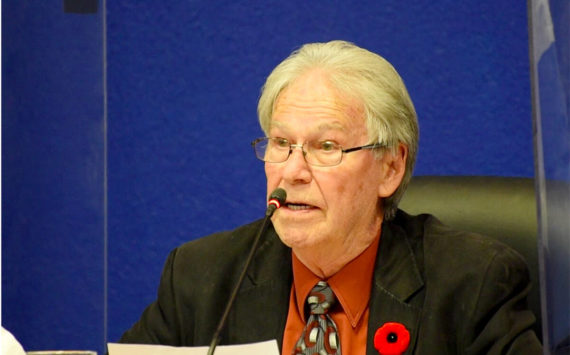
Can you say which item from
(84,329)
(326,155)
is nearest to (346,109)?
(326,155)

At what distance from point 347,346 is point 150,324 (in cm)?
40

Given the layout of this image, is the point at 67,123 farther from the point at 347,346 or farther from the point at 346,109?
the point at 347,346

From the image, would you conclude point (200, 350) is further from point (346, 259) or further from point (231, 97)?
point (231, 97)

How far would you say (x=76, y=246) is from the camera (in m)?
1.84

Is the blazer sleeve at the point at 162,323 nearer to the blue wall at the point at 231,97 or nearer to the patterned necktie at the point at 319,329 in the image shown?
the patterned necktie at the point at 319,329

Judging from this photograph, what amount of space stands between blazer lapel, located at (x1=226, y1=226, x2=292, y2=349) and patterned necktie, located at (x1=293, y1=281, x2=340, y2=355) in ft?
0.19

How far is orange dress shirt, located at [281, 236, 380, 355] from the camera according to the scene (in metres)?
1.45

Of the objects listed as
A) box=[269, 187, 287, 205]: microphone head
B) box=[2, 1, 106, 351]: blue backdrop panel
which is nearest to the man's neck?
box=[269, 187, 287, 205]: microphone head

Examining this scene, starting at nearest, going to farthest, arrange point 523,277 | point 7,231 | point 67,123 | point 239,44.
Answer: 1. point 523,277
2. point 7,231
3. point 67,123
4. point 239,44

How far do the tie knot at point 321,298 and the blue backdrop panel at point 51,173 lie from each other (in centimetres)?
53

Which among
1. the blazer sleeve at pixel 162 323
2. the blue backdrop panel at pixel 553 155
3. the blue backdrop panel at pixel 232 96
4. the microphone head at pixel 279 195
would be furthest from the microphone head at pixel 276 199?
the blue backdrop panel at pixel 232 96

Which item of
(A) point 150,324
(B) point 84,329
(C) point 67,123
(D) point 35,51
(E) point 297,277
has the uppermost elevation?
(D) point 35,51

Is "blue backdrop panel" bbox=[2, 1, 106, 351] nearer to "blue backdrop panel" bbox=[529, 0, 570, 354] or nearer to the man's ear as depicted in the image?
the man's ear

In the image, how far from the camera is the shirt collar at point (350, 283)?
57.9 inches
